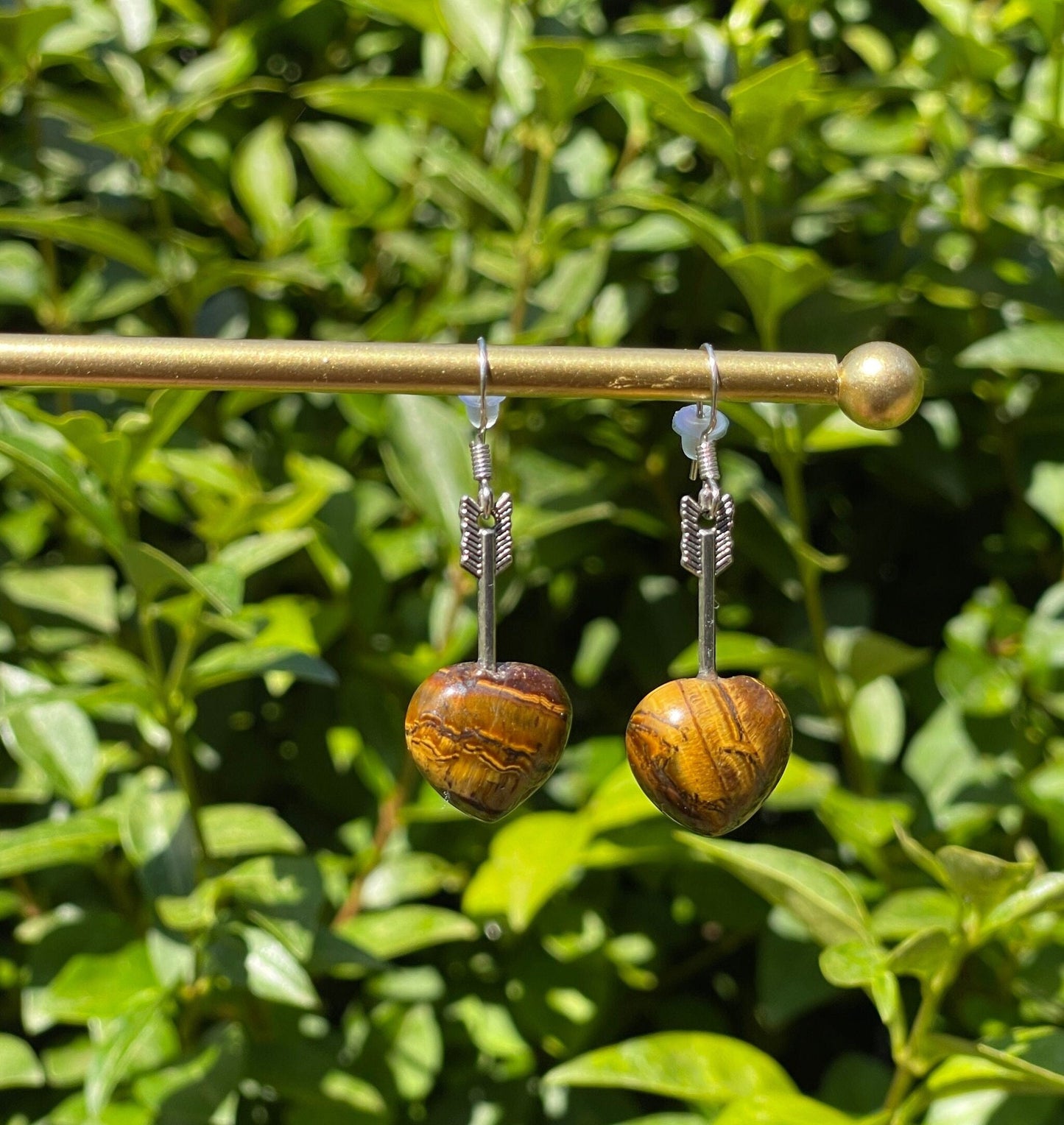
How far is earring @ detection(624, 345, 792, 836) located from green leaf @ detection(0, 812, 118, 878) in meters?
0.44

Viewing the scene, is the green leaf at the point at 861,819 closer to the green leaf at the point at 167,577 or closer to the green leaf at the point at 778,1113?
the green leaf at the point at 778,1113

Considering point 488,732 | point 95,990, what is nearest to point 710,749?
point 488,732

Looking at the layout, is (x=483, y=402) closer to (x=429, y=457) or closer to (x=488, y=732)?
(x=488, y=732)

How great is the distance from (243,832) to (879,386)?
63 cm

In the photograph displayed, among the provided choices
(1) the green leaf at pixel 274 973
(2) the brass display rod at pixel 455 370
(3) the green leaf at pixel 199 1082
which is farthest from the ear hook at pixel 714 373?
(3) the green leaf at pixel 199 1082

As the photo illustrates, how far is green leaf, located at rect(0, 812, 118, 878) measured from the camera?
0.89 metres

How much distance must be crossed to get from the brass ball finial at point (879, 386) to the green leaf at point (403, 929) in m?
0.57

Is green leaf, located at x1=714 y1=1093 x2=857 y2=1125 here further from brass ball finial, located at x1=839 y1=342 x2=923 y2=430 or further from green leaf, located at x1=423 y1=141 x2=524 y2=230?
green leaf, located at x1=423 y1=141 x2=524 y2=230

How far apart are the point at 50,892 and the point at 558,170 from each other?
781 mm

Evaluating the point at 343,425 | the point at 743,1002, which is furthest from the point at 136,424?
the point at 743,1002

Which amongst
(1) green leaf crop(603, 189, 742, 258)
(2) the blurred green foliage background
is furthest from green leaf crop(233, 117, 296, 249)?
(1) green leaf crop(603, 189, 742, 258)

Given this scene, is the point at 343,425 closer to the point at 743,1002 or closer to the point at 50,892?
the point at 50,892

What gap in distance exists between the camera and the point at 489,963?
1160mm

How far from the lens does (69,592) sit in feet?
3.69
